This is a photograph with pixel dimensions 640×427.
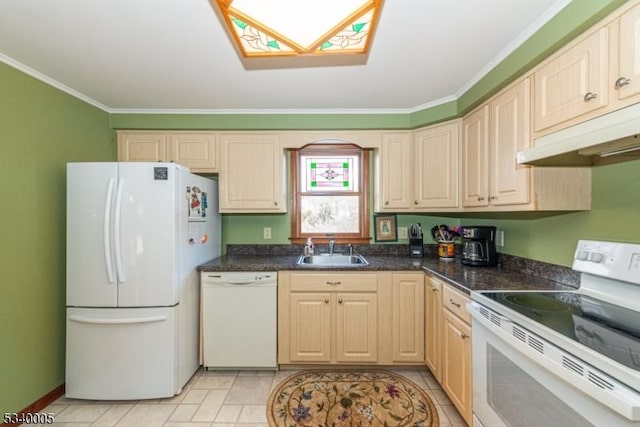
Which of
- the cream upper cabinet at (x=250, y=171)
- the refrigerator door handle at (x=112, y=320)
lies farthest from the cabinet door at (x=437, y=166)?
the refrigerator door handle at (x=112, y=320)

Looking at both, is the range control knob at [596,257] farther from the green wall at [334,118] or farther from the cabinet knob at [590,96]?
the green wall at [334,118]

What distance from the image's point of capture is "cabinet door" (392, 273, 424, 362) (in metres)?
2.20

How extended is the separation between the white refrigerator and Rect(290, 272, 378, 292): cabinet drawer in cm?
93

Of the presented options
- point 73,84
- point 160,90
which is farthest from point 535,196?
point 73,84

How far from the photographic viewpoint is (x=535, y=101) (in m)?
1.49

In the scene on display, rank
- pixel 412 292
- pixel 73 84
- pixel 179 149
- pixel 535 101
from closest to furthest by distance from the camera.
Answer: pixel 535 101 < pixel 73 84 < pixel 412 292 < pixel 179 149

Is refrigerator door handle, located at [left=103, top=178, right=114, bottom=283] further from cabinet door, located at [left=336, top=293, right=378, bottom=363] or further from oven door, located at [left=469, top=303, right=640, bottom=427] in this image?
oven door, located at [left=469, top=303, right=640, bottom=427]

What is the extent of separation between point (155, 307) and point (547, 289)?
8.13ft

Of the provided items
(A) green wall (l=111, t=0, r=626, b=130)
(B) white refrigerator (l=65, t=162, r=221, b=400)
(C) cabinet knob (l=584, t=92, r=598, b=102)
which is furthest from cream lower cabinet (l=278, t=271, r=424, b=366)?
(C) cabinet knob (l=584, t=92, r=598, b=102)

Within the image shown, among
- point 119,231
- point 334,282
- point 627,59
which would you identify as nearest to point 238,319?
point 334,282

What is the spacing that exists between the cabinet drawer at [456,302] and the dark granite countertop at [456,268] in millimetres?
58

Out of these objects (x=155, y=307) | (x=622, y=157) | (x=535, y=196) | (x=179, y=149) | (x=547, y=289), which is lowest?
(x=155, y=307)

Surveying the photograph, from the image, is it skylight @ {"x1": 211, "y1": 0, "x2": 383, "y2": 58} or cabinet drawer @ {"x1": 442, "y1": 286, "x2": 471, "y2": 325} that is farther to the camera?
cabinet drawer @ {"x1": 442, "y1": 286, "x2": 471, "y2": 325}

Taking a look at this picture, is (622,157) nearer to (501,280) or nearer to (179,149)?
(501,280)
